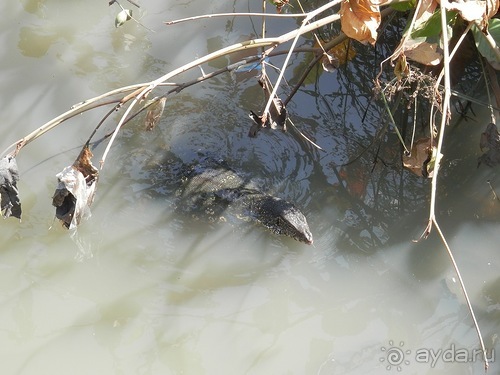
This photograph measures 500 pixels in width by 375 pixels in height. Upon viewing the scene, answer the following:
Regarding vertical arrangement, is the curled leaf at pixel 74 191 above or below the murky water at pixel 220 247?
above

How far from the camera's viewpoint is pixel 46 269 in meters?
2.88

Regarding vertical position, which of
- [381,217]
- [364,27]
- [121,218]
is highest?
[364,27]

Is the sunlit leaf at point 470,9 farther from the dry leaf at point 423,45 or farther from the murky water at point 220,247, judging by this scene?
the murky water at point 220,247

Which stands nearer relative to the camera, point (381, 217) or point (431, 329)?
point (431, 329)

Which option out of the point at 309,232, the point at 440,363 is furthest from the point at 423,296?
the point at 309,232

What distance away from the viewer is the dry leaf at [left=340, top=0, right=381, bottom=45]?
2.41 metres

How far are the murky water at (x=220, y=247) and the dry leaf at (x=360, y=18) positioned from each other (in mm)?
908

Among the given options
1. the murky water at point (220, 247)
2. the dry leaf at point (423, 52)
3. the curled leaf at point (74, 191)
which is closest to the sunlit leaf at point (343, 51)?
the murky water at point (220, 247)

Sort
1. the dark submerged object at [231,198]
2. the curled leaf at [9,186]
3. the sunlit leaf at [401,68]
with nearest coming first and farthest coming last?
the curled leaf at [9,186], the sunlit leaf at [401,68], the dark submerged object at [231,198]

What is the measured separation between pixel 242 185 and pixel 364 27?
123cm

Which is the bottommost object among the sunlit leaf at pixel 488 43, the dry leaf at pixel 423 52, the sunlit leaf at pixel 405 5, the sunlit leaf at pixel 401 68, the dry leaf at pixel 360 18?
the sunlit leaf at pixel 488 43

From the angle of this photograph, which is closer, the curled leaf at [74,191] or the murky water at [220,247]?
the curled leaf at [74,191]

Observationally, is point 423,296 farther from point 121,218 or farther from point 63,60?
point 63,60

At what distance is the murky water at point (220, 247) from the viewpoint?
266 cm
